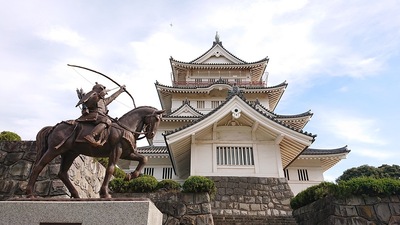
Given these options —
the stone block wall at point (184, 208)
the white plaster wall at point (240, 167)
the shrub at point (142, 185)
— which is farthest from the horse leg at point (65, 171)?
the white plaster wall at point (240, 167)

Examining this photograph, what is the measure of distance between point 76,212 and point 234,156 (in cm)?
876

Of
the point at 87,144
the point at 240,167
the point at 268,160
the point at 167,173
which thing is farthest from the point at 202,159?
the point at 87,144

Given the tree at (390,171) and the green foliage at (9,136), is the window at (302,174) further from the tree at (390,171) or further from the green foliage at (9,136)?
the tree at (390,171)

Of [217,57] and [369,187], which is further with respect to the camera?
[217,57]

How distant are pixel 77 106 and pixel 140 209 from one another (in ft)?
6.61

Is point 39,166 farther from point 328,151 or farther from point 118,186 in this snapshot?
point 328,151

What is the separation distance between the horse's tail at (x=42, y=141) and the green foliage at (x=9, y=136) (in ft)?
11.5

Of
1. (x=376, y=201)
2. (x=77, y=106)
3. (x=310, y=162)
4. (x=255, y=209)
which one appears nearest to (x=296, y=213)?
(x=255, y=209)

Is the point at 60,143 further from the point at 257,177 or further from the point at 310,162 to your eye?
the point at 310,162

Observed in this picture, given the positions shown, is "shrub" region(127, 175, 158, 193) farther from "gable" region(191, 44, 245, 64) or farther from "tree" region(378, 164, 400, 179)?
"tree" region(378, 164, 400, 179)

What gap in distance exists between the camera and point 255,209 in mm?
10039

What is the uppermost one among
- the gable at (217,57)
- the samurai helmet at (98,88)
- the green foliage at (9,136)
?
the gable at (217,57)

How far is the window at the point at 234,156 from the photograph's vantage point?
11.3m

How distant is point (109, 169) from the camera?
3.83 meters
